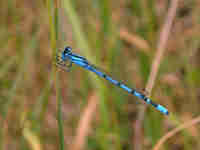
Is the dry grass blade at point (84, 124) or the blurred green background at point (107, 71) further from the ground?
the blurred green background at point (107, 71)

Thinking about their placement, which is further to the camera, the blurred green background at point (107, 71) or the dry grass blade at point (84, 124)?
the blurred green background at point (107, 71)

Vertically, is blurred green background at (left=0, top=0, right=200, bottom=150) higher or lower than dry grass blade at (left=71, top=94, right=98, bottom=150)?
higher

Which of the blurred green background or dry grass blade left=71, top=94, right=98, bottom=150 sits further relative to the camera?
the blurred green background

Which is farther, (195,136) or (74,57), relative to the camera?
(195,136)

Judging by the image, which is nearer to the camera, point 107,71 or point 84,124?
point 84,124

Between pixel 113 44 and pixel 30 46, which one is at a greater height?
pixel 113 44

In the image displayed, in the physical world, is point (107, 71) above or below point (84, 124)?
above

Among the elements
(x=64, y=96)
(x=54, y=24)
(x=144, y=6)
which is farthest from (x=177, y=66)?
(x=54, y=24)

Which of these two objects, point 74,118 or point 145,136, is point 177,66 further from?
point 74,118
